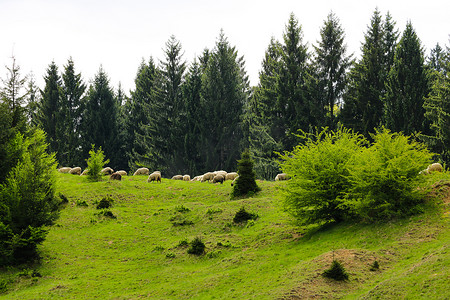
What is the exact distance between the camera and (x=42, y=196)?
72.9 feet

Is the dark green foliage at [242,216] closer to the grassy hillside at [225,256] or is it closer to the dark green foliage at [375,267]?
the grassy hillside at [225,256]

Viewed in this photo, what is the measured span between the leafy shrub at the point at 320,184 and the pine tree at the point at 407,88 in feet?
77.1

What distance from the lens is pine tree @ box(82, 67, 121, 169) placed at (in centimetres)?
6388

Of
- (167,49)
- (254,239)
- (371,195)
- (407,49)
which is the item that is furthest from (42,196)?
(167,49)

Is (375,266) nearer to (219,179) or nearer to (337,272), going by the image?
(337,272)

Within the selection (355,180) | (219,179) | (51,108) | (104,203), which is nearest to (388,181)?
(355,180)

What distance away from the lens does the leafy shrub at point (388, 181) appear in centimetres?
1873

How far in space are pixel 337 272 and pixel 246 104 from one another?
48101 millimetres

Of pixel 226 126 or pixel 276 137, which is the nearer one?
pixel 276 137

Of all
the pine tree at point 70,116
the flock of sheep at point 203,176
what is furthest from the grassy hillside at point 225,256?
the pine tree at point 70,116

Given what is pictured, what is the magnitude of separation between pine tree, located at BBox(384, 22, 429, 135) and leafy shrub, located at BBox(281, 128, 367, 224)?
77.1ft

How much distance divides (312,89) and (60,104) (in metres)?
40.6

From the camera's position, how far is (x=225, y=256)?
806 inches

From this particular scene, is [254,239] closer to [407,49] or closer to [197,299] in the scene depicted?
[197,299]
